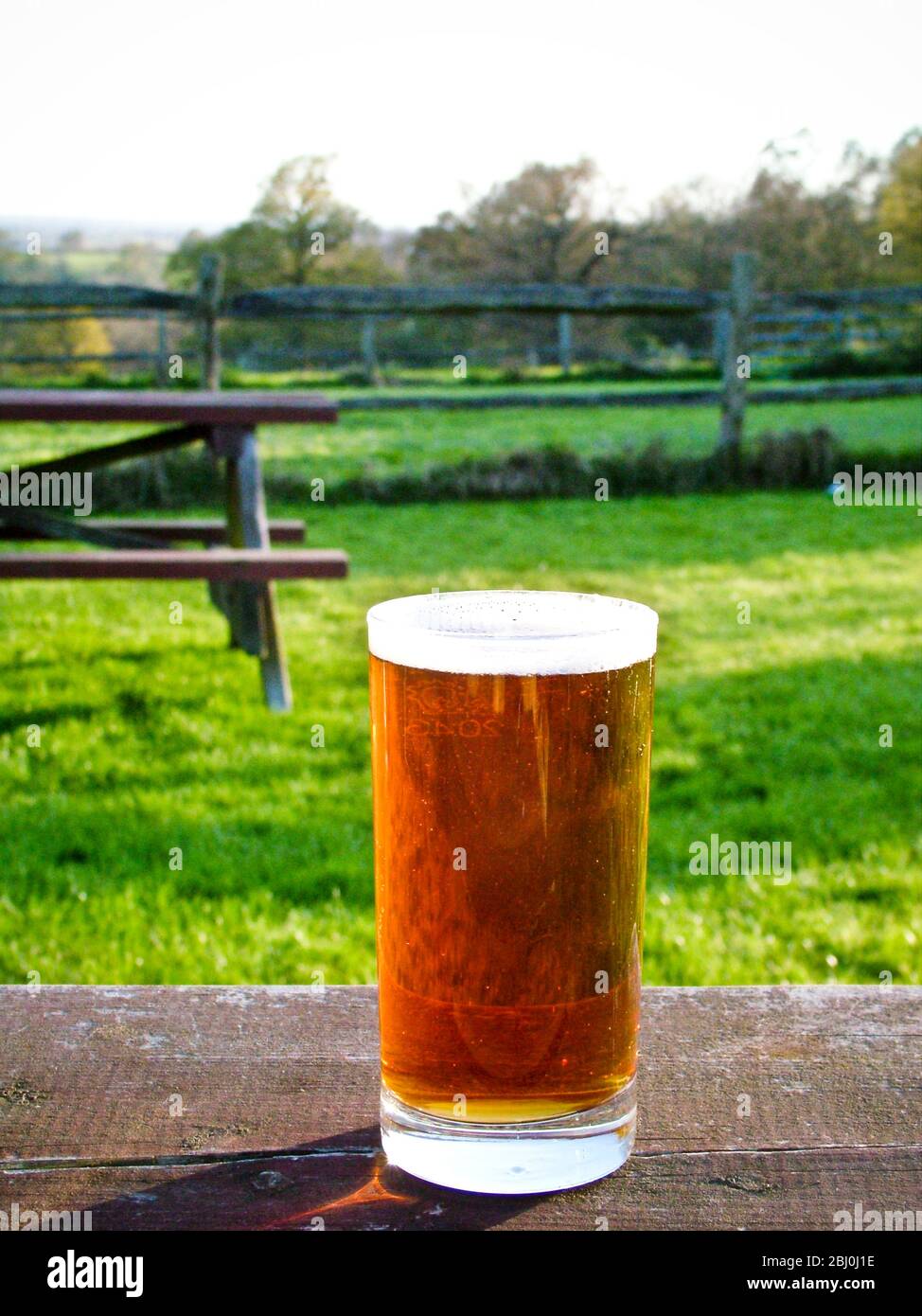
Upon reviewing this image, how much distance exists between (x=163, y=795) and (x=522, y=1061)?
271 centimetres

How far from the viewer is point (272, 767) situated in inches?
137

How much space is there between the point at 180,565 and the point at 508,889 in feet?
10.5

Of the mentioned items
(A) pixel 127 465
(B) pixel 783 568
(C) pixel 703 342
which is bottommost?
(B) pixel 783 568

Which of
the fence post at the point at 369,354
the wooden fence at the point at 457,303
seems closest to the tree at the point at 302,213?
the fence post at the point at 369,354

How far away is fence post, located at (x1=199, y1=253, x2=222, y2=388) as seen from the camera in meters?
8.41

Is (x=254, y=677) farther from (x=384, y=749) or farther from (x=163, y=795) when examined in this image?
(x=384, y=749)

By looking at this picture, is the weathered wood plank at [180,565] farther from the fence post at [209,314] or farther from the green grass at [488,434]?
the green grass at [488,434]

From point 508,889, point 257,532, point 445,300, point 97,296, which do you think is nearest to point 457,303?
point 445,300

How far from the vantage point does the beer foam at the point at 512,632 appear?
Result: 0.64 metres

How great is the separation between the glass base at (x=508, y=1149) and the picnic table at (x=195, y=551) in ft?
10.1

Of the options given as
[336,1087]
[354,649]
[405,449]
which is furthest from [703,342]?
[336,1087]

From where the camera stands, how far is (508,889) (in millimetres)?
648

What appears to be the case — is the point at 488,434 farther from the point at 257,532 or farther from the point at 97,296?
the point at 257,532
